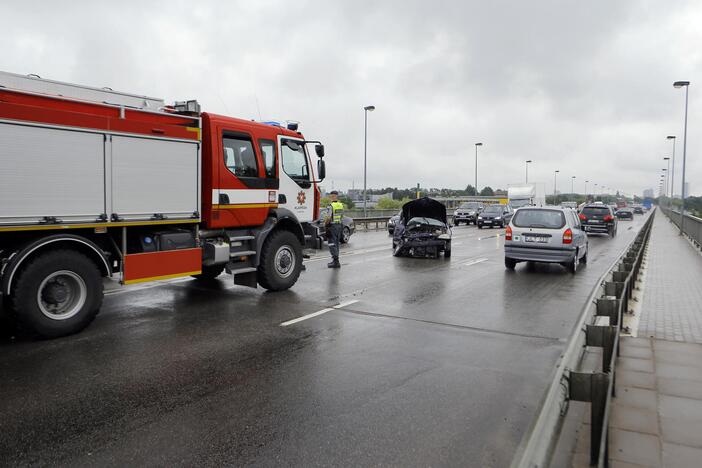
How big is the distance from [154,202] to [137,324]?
1.69 meters

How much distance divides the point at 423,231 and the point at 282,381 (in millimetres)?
11505

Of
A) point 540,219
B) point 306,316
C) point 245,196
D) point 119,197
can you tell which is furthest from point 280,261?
point 540,219

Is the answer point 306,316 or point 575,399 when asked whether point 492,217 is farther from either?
point 575,399

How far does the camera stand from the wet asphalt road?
359cm

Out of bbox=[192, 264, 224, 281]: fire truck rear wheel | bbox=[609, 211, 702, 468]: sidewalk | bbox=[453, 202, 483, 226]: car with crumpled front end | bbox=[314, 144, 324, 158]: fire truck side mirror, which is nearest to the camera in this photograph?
bbox=[609, 211, 702, 468]: sidewalk

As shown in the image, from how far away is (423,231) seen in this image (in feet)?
52.3

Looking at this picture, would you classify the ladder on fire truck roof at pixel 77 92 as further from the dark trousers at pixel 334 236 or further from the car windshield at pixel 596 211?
the car windshield at pixel 596 211

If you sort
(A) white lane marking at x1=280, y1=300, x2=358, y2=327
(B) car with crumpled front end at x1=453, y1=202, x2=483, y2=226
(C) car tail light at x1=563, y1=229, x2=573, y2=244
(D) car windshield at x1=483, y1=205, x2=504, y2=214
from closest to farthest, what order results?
(A) white lane marking at x1=280, y1=300, x2=358, y2=327, (C) car tail light at x1=563, y1=229, x2=573, y2=244, (D) car windshield at x1=483, y1=205, x2=504, y2=214, (B) car with crumpled front end at x1=453, y1=202, x2=483, y2=226

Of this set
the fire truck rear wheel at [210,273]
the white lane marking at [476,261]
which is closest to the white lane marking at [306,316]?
the fire truck rear wheel at [210,273]

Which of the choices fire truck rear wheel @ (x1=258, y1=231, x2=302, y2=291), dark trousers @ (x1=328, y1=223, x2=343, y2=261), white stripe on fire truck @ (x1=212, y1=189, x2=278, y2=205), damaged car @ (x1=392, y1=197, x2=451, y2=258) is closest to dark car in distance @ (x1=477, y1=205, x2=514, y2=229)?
damaged car @ (x1=392, y1=197, x2=451, y2=258)

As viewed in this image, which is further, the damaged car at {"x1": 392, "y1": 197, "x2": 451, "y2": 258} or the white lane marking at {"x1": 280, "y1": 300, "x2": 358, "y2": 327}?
the damaged car at {"x1": 392, "y1": 197, "x2": 451, "y2": 258}

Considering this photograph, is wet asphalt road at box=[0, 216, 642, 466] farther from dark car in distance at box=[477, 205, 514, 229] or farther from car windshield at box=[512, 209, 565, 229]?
dark car in distance at box=[477, 205, 514, 229]

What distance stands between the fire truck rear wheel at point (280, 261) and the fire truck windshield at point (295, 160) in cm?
115

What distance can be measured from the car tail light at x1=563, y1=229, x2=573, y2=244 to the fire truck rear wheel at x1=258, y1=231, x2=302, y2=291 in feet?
21.7
